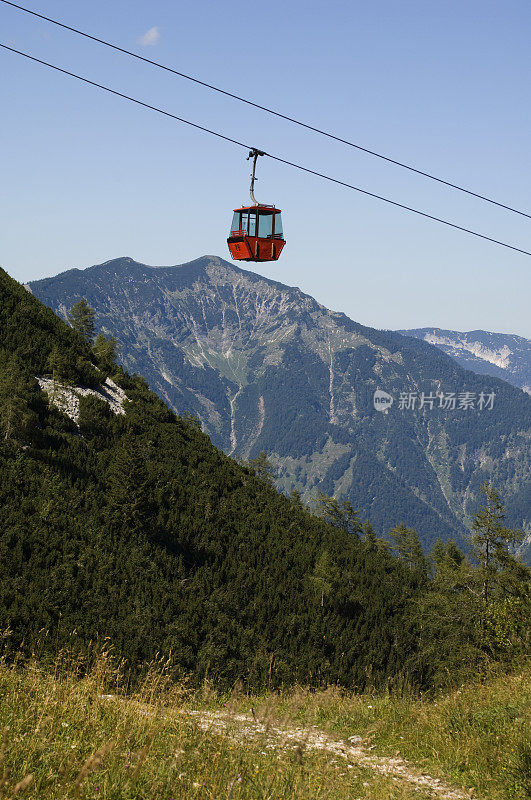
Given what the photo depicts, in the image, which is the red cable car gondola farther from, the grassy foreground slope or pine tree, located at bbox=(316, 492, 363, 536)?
pine tree, located at bbox=(316, 492, 363, 536)

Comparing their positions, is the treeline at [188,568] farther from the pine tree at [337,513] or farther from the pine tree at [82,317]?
the pine tree at [82,317]

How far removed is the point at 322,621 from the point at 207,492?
13.6 meters

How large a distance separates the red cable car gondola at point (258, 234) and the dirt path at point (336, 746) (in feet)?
60.3

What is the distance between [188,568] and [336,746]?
29089 mm

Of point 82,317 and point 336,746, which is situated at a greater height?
point 82,317

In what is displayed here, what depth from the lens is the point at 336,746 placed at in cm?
941

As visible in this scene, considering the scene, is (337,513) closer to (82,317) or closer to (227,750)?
(82,317)

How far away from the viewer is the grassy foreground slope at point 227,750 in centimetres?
554

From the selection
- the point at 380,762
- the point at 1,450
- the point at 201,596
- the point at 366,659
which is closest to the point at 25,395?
the point at 1,450

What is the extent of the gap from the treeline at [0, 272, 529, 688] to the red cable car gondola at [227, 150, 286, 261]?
1727 cm

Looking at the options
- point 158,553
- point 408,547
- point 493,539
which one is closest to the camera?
point 158,553

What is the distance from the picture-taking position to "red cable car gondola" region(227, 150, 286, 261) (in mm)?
23906

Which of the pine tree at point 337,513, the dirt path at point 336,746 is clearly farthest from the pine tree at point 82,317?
the dirt path at point 336,746

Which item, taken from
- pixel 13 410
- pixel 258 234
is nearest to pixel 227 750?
pixel 258 234
